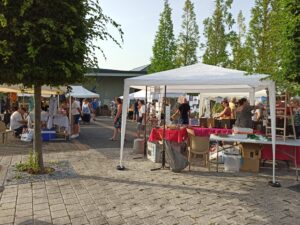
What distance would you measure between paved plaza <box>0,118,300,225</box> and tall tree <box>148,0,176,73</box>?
61.6ft

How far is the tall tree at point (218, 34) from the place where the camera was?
21938 millimetres

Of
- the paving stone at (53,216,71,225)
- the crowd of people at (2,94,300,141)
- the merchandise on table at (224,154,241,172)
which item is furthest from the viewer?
the crowd of people at (2,94,300,141)

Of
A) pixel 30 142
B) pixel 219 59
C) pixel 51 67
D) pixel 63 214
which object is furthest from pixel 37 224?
pixel 219 59

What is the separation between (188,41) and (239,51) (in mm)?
4956

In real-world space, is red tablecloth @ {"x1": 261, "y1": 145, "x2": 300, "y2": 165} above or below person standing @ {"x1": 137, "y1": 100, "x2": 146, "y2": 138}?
below

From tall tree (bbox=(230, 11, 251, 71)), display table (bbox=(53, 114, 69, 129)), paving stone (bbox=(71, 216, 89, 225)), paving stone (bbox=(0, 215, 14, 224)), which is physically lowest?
paving stone (bbox=(0, 215, 14, 224))

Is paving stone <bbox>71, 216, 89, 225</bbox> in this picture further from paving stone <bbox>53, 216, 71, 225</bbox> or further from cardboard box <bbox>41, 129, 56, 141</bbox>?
cardboard box <bbox>41, 129, 56, 141</bbox>

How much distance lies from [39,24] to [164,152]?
3.99 metres

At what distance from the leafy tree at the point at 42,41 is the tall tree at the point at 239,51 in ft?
44.4

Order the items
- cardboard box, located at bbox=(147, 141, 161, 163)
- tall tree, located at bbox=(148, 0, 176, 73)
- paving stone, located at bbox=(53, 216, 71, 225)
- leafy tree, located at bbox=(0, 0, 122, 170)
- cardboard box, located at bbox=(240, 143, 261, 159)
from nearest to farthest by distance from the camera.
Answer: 1. paving stone, located at bbox=(53, 216, 71, 225)
2. leafy tree, located at bbox=(0, 0, 122, 170)
3. cardboard box, located at bbox=(240, 143, 261, 159)
4. cardboard box, located at bbox=(147, 141, 161, 163)
5. tall tree, located at bbox=(148, 0, 176, 73)

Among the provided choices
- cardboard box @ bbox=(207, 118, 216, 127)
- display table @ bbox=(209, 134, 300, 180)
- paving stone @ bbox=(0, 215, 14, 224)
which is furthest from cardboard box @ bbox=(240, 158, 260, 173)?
paving stone @ bbox=(0, 215, 14, 224)

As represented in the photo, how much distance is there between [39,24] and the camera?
6191 millimetres

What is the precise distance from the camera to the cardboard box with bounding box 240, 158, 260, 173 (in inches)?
307

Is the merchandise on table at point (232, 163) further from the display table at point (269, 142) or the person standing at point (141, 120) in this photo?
the person standing at point (141, 120)
